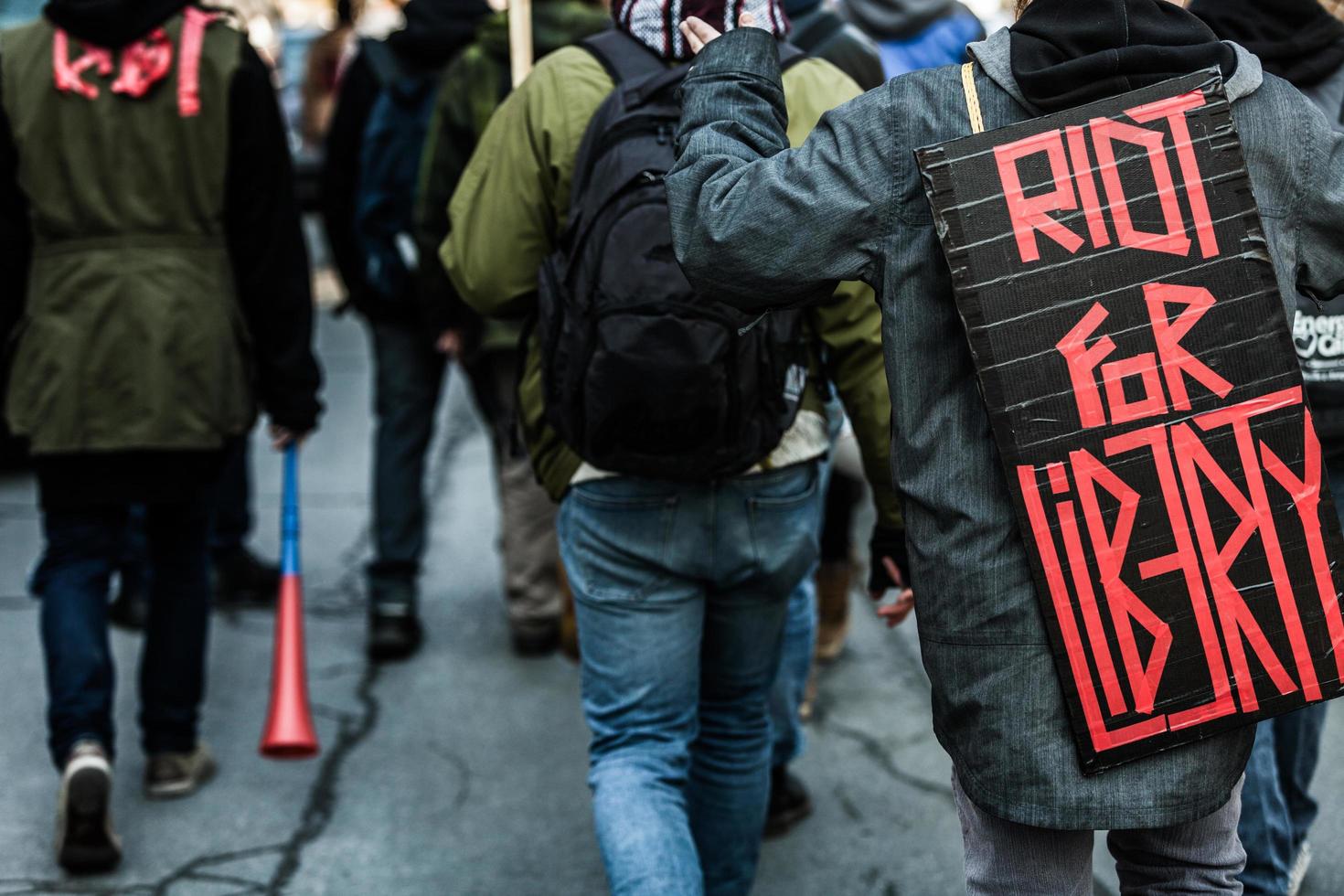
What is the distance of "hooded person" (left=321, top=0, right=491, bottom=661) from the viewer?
186 inches

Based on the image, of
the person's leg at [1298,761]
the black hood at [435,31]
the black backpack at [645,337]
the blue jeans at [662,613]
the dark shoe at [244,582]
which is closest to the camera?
the black backpack at [645,337]

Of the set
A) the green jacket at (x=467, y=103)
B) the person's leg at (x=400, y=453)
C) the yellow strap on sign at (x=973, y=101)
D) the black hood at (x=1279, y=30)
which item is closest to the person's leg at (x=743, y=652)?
the yellow strap on sign at (x=973, y=101)

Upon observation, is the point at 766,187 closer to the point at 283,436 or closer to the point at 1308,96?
the point at 1308,96

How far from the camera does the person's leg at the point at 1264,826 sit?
2996mm

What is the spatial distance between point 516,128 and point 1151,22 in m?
1.09

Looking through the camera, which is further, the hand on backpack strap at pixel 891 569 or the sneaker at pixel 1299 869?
the sneaker at pixel 1299 869

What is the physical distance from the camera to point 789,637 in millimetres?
3422

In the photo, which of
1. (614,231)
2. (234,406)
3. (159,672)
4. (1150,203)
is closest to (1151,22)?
(1150,203)

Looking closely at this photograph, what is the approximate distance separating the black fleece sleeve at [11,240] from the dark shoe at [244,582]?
1661mm

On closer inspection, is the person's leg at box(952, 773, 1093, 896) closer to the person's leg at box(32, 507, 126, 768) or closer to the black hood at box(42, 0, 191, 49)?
the person's leg at box(32, 507, 126, 768)

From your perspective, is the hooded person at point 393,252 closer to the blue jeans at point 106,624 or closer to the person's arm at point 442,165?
the person's arm at point 442,165

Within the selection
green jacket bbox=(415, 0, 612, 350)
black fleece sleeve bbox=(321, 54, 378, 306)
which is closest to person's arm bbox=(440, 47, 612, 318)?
green jacket bbox=(415, 0, 612, 350)

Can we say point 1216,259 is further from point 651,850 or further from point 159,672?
point 159,672

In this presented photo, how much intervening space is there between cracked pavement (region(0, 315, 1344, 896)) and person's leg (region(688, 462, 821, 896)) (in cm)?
56
